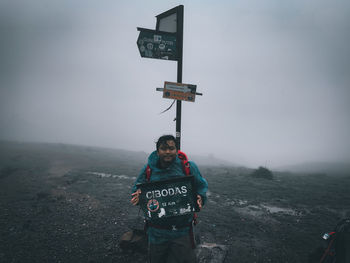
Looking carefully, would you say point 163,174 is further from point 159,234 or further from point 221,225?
point 221,225

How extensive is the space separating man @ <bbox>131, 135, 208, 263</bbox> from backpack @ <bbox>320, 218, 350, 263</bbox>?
3.14 meters

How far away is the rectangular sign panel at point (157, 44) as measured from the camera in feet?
14.3

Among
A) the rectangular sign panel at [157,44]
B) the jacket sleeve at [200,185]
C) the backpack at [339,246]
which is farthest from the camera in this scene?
the rectangular sign panel at [157,44]

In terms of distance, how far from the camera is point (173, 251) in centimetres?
277

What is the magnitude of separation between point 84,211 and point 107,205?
1.11 m

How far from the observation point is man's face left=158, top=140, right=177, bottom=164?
117 inches

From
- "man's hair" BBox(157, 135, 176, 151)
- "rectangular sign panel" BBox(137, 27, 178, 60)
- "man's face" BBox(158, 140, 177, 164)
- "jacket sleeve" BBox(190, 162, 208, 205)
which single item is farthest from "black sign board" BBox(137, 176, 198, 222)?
"rectangular sign panel" BBox(137, 27, 178, 60)

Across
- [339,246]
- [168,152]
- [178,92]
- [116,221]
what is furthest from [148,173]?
[116,221]

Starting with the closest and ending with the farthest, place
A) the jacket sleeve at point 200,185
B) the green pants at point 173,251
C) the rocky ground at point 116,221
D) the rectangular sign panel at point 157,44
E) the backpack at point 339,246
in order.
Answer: the green pants at point 173,251 → the jacket sleeve at point 200,185 → the backpack at point 339,246 → the rectangular sign panel at point 157,44 → the rocky ground at point 116,221

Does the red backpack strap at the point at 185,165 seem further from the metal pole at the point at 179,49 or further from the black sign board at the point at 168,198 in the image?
the metal pole at the point at 179,49

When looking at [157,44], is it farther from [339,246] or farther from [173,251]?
[339,246]

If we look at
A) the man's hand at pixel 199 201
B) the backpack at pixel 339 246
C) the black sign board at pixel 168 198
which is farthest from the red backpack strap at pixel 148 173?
the backpack at pixel 339 246

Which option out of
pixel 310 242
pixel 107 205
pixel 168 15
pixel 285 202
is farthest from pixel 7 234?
pixel 285 202

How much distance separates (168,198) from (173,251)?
2.71 feet
